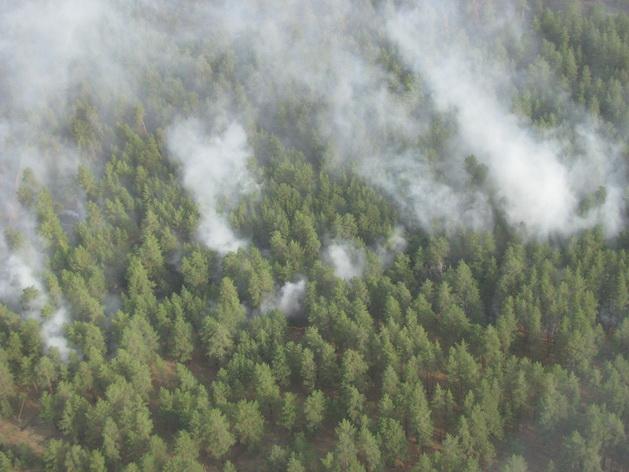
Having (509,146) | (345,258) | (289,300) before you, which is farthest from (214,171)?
(509,146)

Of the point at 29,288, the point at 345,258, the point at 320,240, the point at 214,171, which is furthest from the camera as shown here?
the point at 214,171

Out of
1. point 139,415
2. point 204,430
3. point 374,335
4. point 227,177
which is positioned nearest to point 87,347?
point 139,415

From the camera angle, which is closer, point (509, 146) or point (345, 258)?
point (345, 258)

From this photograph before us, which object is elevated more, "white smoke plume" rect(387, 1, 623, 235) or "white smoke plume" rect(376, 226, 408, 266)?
"white smoke plume" rect(387, 1, 623, 235)

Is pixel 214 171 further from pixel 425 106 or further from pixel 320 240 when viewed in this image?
pixel 425 106

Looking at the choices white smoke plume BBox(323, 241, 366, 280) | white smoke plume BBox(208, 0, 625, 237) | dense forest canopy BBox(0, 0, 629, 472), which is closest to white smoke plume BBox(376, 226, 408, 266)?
dense forest canopy BBox(0, 0, 629, 472)

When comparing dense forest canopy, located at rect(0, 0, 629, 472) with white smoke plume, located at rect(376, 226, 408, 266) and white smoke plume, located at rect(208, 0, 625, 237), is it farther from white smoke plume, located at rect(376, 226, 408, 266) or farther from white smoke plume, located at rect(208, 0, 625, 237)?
white smoke plume, located at rect(208, 0, 625, 237)

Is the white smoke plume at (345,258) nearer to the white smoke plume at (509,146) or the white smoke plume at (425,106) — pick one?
the white smoke plume at (425,106)
